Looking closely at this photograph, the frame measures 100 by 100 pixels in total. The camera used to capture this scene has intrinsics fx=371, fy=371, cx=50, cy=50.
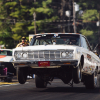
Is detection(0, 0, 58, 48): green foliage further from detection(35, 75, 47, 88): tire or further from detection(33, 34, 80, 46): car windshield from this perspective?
detection(33, 34, 80, 46): car windshield

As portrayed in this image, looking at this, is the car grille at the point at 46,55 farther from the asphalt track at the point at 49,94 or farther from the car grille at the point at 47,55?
the asphalt track at the point at 49,94

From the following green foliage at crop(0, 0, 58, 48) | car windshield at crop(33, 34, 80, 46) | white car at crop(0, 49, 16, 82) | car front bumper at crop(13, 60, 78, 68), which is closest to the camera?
car front bumper at crop(13, 60, 78, 68)

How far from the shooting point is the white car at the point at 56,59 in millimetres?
10852

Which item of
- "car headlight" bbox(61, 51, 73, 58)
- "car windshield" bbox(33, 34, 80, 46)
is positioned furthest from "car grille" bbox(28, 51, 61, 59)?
"car windshield" bbox(33, 34, 80, 46)

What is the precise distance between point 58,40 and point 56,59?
164 cm

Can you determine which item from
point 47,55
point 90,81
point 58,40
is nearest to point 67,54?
point 47,55

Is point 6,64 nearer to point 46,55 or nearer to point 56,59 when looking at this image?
point 46,55

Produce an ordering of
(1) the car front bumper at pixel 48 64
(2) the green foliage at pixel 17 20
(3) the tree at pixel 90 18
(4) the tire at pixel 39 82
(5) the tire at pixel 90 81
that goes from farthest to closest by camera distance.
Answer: (3) the tree at pixel 90 18
(2) the green foliage at pixel 17 20
(4) the tire at pixel 39 82
(5) the tire at pixel 90 81
(1) the car front bumper at pixel 48 64

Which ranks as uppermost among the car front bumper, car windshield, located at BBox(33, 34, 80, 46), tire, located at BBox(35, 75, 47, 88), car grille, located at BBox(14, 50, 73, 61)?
car windshield, located at BBox(33, 34, 80, 46)

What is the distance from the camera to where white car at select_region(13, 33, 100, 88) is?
10.9 m

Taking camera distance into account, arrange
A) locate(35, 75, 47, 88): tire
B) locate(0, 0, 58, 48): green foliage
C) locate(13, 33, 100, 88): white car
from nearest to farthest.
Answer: locate(13, 33, 100, 88): white car, locate(35, 75, 47, 88): tire, locate(0, 0, 58, 48): green foliage

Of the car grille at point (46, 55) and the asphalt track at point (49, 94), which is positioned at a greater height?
the car grille at point (46, 55)

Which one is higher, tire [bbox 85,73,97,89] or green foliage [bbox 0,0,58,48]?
green foliage [bbox 0,0,58,48]

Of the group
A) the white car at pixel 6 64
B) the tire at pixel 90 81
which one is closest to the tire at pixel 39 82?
the tire at pixel 90 81
